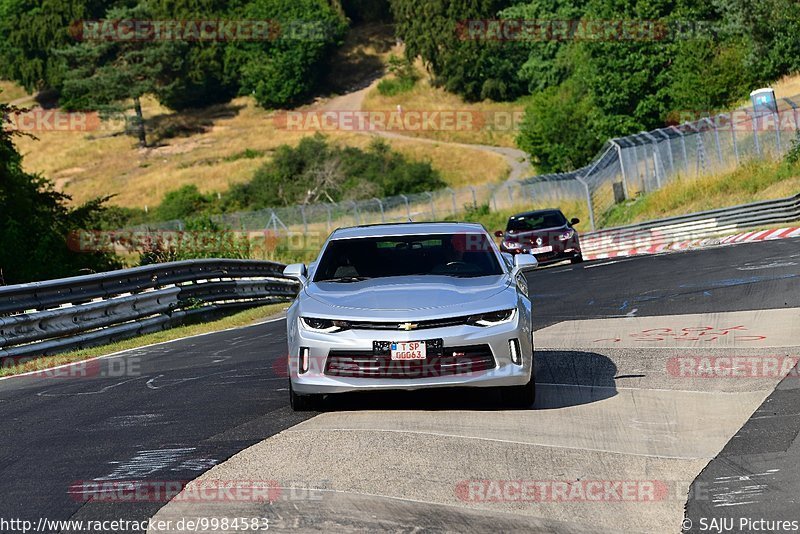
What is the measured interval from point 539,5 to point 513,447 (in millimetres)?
104299

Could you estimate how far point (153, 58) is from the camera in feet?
372

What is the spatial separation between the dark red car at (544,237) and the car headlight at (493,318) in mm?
21377

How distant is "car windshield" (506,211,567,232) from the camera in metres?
31.6

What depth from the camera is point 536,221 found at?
1254 inches

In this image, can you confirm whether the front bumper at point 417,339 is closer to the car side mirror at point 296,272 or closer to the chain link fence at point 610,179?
the car side mirror at point 296,272

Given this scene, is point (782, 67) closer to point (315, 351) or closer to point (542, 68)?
point (542, 68)

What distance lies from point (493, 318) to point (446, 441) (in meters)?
1.40

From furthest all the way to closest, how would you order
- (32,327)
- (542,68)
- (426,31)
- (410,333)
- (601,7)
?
(426,31), (542,68), (601,7), (32,327), (410,333)

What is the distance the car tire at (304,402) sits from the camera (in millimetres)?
9094

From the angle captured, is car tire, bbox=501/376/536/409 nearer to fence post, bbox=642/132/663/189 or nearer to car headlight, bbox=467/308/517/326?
car headlight, bbox=467/308/517/326

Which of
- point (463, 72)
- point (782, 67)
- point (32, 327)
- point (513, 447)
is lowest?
point (463, 72)

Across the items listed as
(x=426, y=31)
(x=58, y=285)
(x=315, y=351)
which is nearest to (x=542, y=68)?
(x=426, y=31)

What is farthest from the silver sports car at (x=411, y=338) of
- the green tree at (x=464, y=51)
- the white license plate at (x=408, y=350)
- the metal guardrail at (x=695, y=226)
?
the green tree at (x=464, y=51)

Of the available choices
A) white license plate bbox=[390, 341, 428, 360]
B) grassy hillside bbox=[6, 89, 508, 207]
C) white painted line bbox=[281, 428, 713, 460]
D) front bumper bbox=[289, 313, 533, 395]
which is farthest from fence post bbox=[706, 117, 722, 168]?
grassy hillside bbox=[6, 89, 508, 207]
